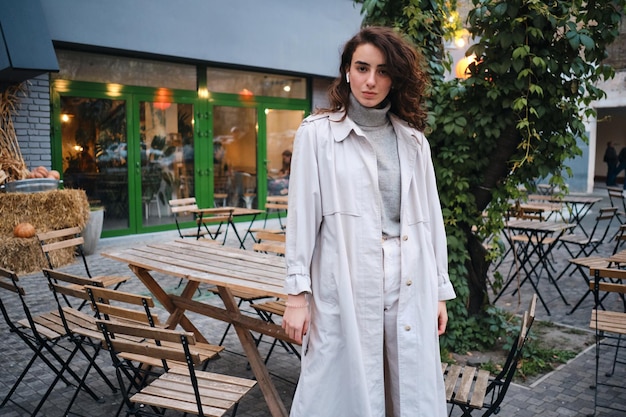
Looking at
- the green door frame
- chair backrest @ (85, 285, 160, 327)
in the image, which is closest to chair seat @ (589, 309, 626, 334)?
chair backrest @ (85, 285, 160, 327)

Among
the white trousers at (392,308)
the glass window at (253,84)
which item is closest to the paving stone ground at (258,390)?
the white trousers at (392,308)

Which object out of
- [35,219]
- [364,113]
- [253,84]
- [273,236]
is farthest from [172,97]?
[364,113]

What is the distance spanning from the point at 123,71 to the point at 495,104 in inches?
310

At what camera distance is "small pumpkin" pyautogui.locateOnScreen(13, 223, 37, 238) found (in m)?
8.02

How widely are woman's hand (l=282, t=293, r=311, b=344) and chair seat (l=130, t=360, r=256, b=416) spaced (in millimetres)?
769

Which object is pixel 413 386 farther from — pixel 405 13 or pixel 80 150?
pixel 80 150

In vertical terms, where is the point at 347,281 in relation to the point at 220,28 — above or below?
below

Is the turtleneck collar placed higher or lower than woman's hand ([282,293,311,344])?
higher

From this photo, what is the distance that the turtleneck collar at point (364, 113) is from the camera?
2.38m

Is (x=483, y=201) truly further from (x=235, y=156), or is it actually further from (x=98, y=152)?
(x=235, y=156)

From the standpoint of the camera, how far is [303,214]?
222 centimetres

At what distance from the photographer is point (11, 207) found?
8148 mm

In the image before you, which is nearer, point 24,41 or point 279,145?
point 24,41

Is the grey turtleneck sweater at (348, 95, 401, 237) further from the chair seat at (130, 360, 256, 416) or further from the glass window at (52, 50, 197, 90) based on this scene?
the glass window at (52, 50, 197, 90)
